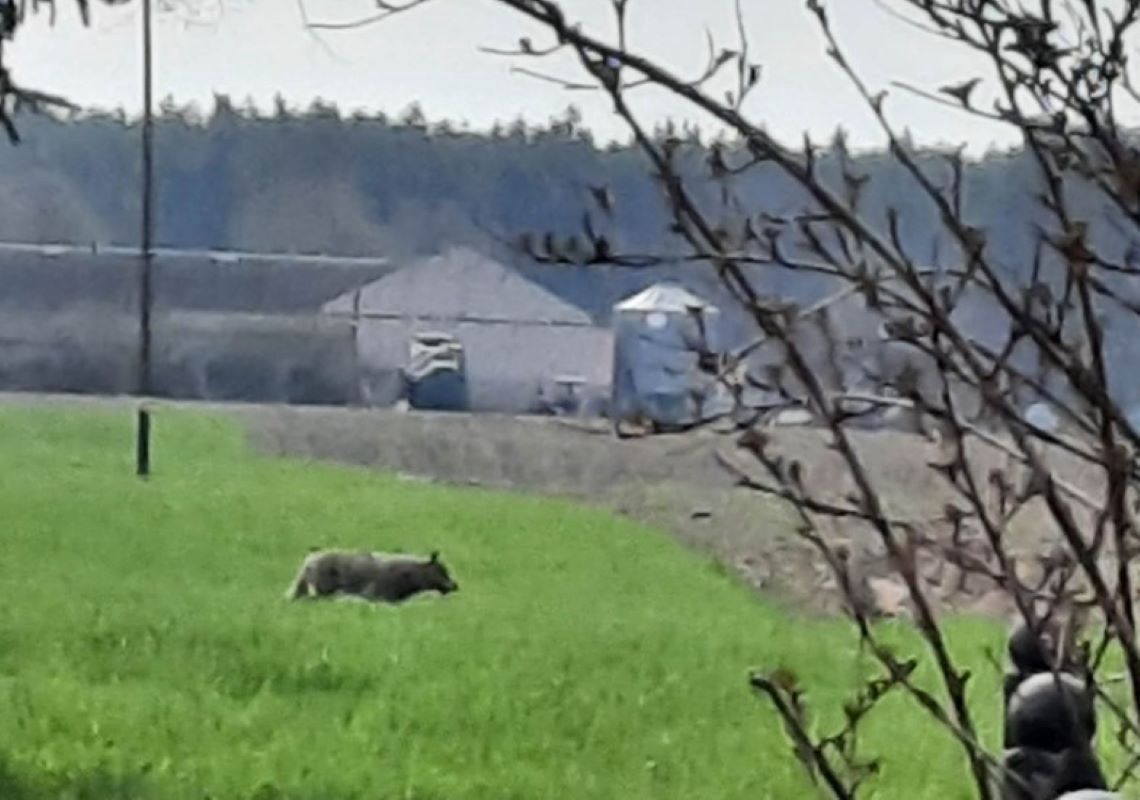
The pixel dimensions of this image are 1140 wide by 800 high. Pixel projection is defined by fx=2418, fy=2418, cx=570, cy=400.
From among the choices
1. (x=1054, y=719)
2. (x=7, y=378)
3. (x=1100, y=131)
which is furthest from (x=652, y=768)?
(x=1100, y=131)

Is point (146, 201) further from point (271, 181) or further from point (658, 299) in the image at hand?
point (658, 299)

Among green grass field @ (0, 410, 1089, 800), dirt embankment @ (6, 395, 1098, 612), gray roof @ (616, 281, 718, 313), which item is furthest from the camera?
dirt embankment @ (6, 395, 1098, 612)

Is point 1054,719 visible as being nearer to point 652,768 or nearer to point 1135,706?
point 1135,706

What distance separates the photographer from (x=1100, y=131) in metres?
0.63

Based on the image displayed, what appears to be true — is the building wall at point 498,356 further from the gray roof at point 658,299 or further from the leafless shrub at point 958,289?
the leafless shrub at point 958,289

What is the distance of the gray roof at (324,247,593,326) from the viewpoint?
1535mm

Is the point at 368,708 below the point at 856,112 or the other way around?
below

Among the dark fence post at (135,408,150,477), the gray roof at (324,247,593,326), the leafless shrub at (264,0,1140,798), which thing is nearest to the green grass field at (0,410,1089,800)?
the dark fence post at (135,408,150,477)

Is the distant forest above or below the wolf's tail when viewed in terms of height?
above

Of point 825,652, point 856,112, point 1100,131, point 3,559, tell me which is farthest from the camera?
point 3,559

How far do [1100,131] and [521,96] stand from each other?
3.11ft

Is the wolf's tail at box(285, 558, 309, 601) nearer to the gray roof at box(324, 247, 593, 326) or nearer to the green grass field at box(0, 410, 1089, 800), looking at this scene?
the green grass field at box(0, 410, 1089, 800)

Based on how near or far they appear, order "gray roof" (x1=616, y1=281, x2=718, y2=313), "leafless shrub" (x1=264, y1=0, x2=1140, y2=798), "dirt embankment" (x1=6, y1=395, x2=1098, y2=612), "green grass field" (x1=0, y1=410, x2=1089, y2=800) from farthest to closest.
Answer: "dirt embankment" (x1=6, y1=395, x2=1098, y2=612), "green grass field" (x1=0, y1=410, x2=1089, y2=800), "gray roof" (x1=616, y1=281, x2=718, y2=313), "leafless shrub" (x1=264, y1=0, x2=1140, y2=798)

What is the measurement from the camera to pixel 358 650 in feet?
5.08
